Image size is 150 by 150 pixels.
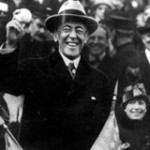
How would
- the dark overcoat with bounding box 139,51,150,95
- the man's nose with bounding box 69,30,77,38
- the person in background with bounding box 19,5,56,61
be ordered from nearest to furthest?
the man's nose with bounding box 69,30,77,38 → the person in background with bounding box 19,5,56,61 → the dark overcoat with bounding box 139,51,150,95

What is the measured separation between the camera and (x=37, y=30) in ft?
13.0

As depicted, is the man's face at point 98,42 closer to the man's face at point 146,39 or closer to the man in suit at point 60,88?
the man in suit at point 60,88

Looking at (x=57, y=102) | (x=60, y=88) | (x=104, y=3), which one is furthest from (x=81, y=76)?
(x=104, y=3)

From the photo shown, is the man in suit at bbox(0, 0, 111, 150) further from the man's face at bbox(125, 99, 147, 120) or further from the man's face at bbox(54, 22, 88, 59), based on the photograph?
the man's face at bbox(125, 99, 147, 120)

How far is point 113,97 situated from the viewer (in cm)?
397

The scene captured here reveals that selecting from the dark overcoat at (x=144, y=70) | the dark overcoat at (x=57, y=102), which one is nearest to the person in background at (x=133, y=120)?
the dark overcoat at (x=144, y=70)

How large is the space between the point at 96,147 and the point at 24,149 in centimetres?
66

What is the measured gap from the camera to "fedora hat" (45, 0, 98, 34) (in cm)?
378

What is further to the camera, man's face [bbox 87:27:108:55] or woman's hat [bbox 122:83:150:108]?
woman's hat [bbox 122:83:150:108]

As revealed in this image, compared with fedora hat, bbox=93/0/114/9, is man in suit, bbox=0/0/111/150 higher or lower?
lower

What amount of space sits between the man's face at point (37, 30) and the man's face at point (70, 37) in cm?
19

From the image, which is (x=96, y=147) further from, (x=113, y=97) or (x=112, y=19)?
(x=112, y=19)

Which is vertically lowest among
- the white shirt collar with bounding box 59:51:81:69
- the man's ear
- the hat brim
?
the white shirt collar with bounding box 59:51:81:69

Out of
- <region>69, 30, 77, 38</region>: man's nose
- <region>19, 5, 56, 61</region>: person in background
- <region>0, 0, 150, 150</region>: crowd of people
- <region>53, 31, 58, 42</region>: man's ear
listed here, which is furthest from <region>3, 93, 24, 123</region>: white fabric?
<region>69, 30, 77, 38</region>: man's nose
